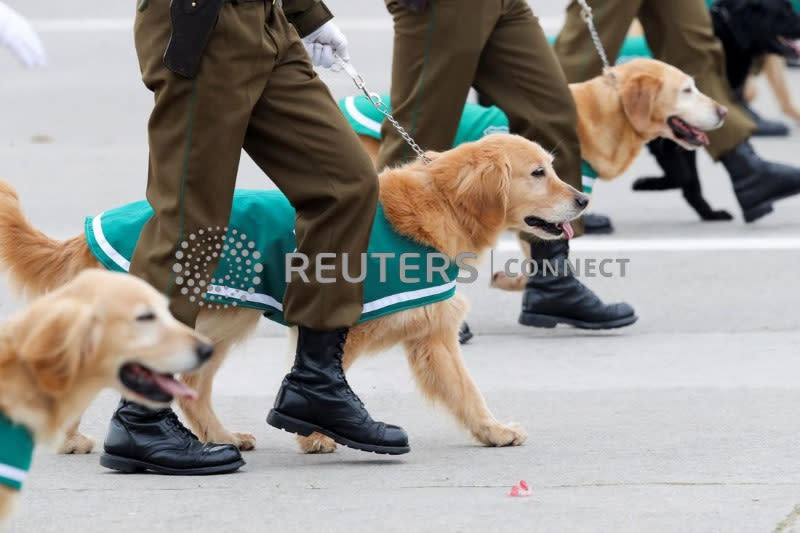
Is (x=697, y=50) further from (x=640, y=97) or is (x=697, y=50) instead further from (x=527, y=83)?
(x=527, y=83)

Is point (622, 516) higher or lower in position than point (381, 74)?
higher

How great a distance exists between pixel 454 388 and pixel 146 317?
1684mm

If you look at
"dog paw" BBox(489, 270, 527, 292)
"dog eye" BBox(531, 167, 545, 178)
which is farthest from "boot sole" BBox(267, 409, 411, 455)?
"dog paw" BBox(489, 270, 527, 292)

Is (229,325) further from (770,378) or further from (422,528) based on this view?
(770,378)

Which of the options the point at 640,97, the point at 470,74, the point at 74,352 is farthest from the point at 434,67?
the point at 74,352

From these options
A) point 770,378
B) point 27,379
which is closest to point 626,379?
point 770,378

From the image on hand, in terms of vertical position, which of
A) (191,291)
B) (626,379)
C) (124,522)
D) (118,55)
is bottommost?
(118,55)

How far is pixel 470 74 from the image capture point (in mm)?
5949

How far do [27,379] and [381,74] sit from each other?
9.06 meters

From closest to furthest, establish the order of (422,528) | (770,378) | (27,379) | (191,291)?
1. (27,379)
2. (422,528)
3. (191,291)
4. (770,378)

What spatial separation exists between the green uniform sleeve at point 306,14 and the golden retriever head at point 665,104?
101 inches

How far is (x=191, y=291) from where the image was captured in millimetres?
4453

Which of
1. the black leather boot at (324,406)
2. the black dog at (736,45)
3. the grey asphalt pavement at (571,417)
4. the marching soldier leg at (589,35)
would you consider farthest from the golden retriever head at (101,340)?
the black dog at (736,45)

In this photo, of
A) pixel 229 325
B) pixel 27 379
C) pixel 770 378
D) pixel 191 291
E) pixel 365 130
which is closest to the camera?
pixel 27 379
